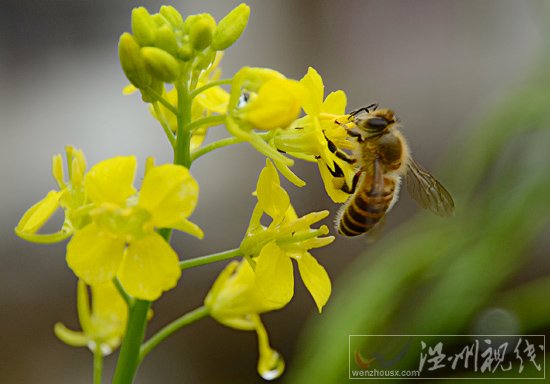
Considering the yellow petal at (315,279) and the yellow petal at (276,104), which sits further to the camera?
the yellow petal at (315,279)

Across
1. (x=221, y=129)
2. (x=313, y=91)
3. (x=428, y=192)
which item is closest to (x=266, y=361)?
(x=428, y=192)

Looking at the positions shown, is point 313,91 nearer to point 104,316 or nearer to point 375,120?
point 375,120

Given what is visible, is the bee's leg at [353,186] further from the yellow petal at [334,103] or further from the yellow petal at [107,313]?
the yellow petal at [107,313]

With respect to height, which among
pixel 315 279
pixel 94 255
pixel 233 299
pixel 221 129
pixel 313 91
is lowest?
pixel 221 129

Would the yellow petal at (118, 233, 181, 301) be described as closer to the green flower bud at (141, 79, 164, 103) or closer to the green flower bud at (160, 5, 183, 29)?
the green flower bud at (141, 79, 164, 103)

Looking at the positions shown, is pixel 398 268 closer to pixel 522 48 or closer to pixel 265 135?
pixel 265 135

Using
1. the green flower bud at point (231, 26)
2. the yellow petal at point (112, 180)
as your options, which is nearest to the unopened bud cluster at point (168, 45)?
the green flower bud at point (231, 26)

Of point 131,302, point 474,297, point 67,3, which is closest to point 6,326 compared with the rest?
point 67,3
